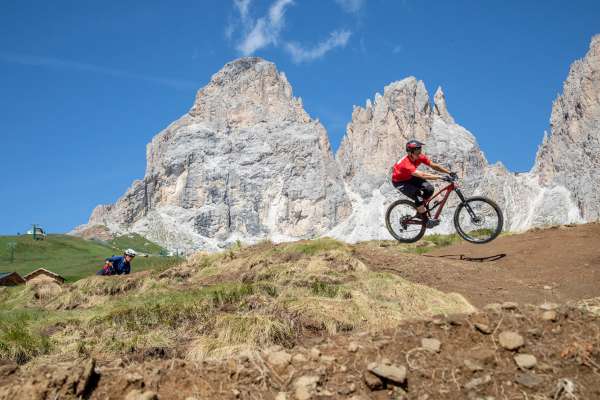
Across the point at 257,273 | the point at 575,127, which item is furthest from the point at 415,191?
the point at 575,127

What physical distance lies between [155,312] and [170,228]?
194 metres

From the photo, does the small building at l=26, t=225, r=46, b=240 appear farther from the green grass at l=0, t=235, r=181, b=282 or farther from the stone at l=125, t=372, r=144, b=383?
the stone at l=125, t=372, r=144, b=383

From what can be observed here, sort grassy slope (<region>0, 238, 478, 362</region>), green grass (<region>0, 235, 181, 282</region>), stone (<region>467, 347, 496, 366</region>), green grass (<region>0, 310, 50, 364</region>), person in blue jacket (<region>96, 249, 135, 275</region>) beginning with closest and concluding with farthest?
stone (<region>467, 347, 496, 366</region>) < grassy slope (<region>0, 238, 478, 362</region>) < green grass (<region>0, 310, 50, 364</region>) < person in blue jacket (<region>96, 249, 135, 275</region>) < green grass (<region>0, 235, 181, 282</region>)

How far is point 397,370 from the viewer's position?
5230mm

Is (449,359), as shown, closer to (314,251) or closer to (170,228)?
(314,251)

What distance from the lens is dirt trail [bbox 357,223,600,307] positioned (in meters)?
10.6

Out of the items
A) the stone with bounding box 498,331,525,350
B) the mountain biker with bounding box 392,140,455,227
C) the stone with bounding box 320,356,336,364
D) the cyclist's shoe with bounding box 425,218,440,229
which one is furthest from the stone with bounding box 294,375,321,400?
the cyclist's shoe with bounding box 425,218,440,229

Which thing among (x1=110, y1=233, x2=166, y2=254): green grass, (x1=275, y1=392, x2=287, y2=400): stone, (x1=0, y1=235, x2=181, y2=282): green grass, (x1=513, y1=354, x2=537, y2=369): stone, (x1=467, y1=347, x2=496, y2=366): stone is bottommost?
(x1=275, y1=392, x2=287, y2=400): stone

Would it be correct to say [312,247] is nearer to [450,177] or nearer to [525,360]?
[450,177]

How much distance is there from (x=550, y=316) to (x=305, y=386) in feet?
10.6

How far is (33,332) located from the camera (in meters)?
9.65

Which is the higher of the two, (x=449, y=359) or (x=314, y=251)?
(x=314, y=251)

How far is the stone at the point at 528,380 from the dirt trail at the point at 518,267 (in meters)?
4.97

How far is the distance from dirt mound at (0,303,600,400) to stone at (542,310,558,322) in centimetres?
1
